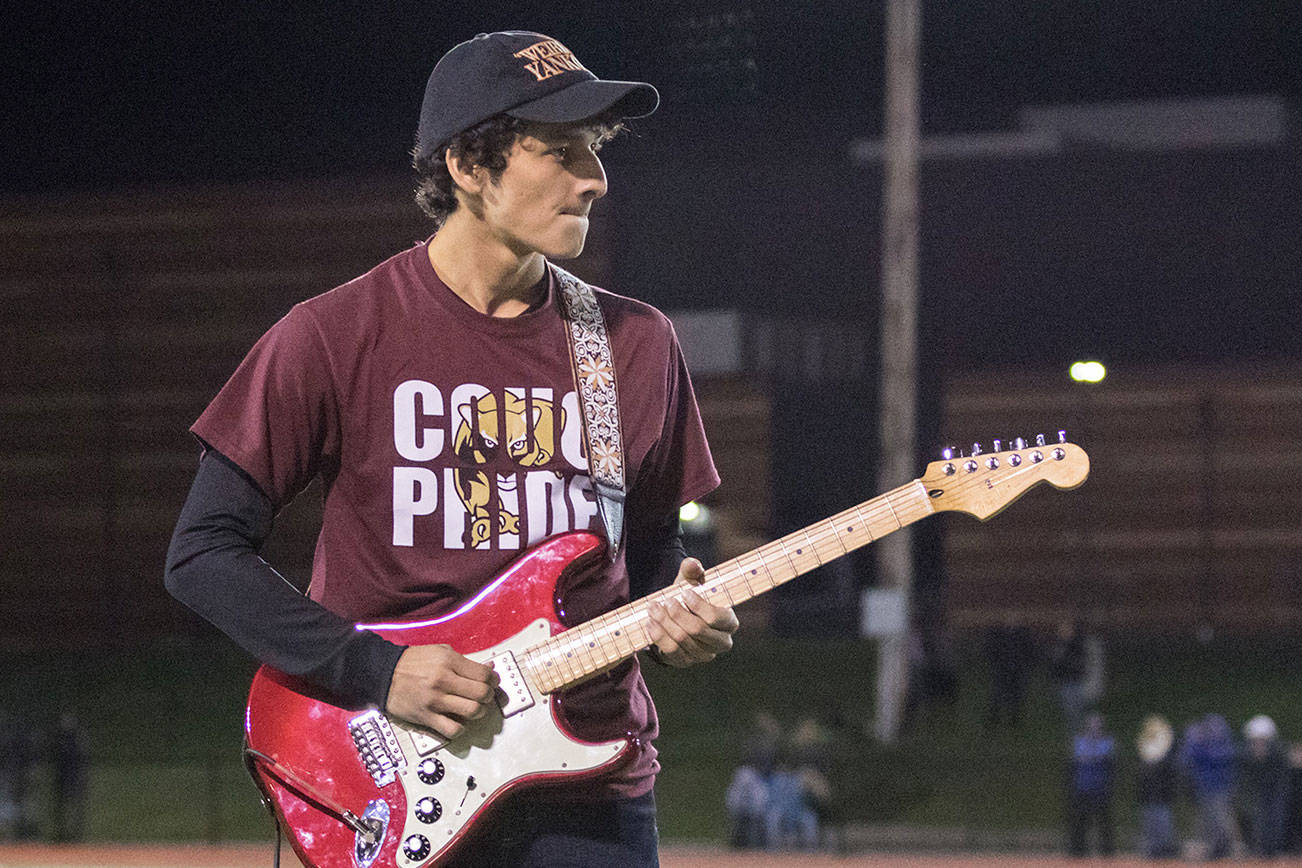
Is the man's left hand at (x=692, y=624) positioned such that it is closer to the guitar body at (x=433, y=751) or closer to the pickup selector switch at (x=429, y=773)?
the guitar body at (x=433, y=751)

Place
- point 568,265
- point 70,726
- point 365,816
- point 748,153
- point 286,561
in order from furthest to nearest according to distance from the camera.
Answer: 1. point 286,561
2. point 748,153
3. point 568,265
4. point 70,726
5. point 365,816

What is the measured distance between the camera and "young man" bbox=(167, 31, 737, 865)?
217 centimetres

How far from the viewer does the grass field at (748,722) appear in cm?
1369

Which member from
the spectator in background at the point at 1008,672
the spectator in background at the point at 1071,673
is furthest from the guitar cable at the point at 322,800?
the spectator in background at the point at 1008,672

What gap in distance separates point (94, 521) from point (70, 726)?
15240mm

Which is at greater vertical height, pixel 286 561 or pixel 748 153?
pixel 748 153

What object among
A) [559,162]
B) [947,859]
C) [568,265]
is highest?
[559,162]

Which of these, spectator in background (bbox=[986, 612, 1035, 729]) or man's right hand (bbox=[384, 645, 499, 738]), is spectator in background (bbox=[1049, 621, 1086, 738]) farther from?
man's right hand (bbox=[384, 645, 499, 738])

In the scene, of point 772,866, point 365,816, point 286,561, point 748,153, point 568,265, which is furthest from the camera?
point 286,561

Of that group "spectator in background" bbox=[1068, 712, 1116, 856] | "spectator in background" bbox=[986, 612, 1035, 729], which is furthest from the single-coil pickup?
"spectator in background" bbox=[986, 612, 1035, 729]

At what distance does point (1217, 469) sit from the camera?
25359 millimetres

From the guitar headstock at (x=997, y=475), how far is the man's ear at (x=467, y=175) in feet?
2.62

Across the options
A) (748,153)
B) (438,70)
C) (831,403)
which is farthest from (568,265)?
(438,70)

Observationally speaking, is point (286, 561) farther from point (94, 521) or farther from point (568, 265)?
point (568, 265)
